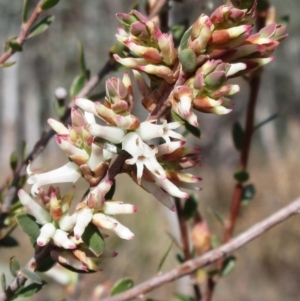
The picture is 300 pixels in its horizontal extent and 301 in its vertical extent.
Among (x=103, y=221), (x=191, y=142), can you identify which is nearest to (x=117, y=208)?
(x=103, y=221)

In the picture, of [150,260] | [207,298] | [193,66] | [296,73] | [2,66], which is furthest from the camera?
[296,73]

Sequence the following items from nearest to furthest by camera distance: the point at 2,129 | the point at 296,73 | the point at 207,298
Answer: the point at 207,298 < the point at 296,73 < the point at 2,129

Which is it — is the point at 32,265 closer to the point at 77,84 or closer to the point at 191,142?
the point at 77,84

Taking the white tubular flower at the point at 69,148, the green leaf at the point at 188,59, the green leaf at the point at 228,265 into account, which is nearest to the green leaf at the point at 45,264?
the white tubular flower at the point at 69,148

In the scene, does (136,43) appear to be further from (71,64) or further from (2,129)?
(2,129)

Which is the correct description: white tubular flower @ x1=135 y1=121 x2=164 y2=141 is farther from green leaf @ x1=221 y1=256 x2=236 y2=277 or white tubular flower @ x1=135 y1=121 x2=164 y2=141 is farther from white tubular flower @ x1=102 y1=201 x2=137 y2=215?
green leaf @ x1=221 y1=256 x2=236 y2=277

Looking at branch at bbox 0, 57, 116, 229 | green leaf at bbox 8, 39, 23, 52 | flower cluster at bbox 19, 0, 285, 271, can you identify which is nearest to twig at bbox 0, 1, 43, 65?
green leaf at bbox 8, 39, 23, 52

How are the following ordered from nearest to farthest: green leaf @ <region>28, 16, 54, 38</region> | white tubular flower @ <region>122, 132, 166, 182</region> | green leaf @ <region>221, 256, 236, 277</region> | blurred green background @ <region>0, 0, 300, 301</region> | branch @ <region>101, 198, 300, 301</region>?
white tubular flower @ <region>122, 132, 166, 182</region>, branch @ <region>101, 198, 300, 301</region>, green leaf @ <region>28, 16, 54, 38</region>, green leaf @ <region>221, 256, 236, 277</region>, blurred green background @ <region>0, 0, 300, 301</region>

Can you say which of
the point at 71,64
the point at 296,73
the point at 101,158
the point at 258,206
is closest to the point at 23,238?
the point at 258,206
